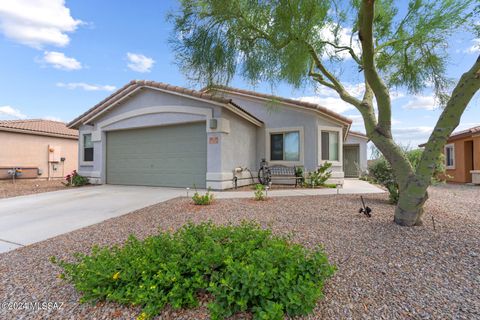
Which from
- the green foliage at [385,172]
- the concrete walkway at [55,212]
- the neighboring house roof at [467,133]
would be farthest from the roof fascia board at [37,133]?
the neighboring house roof at [467,133]

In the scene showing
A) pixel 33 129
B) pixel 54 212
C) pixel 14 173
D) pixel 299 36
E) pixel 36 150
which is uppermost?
pixel 299 36

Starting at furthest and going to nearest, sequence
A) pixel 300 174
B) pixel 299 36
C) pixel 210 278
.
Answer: pixel 300 174 → pixel 299 36 → pixel 210 278

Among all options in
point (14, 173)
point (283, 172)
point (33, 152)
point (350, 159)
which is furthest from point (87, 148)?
point (350, 159)

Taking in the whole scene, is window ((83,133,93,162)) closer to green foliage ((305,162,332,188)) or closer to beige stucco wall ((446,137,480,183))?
green foliage ((305,162,332,188))

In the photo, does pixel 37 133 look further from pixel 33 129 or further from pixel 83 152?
pixel 83 152

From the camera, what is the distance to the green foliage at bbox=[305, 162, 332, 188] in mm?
9594

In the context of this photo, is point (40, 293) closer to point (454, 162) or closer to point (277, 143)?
point (277, 143)

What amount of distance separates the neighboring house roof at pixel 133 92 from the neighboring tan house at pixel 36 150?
5.18 metres

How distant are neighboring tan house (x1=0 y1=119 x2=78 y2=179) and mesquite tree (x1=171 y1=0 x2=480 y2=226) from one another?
45.9 feet

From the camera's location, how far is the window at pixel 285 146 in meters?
Answer: 10.6

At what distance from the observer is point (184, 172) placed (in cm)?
905

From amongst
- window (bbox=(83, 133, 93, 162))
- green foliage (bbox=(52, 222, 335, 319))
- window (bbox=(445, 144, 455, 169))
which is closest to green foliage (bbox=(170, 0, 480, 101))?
green foliage (bbox=(52, 222, 335, 319))

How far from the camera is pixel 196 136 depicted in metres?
8.87

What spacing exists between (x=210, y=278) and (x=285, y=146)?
9097 millimetres
